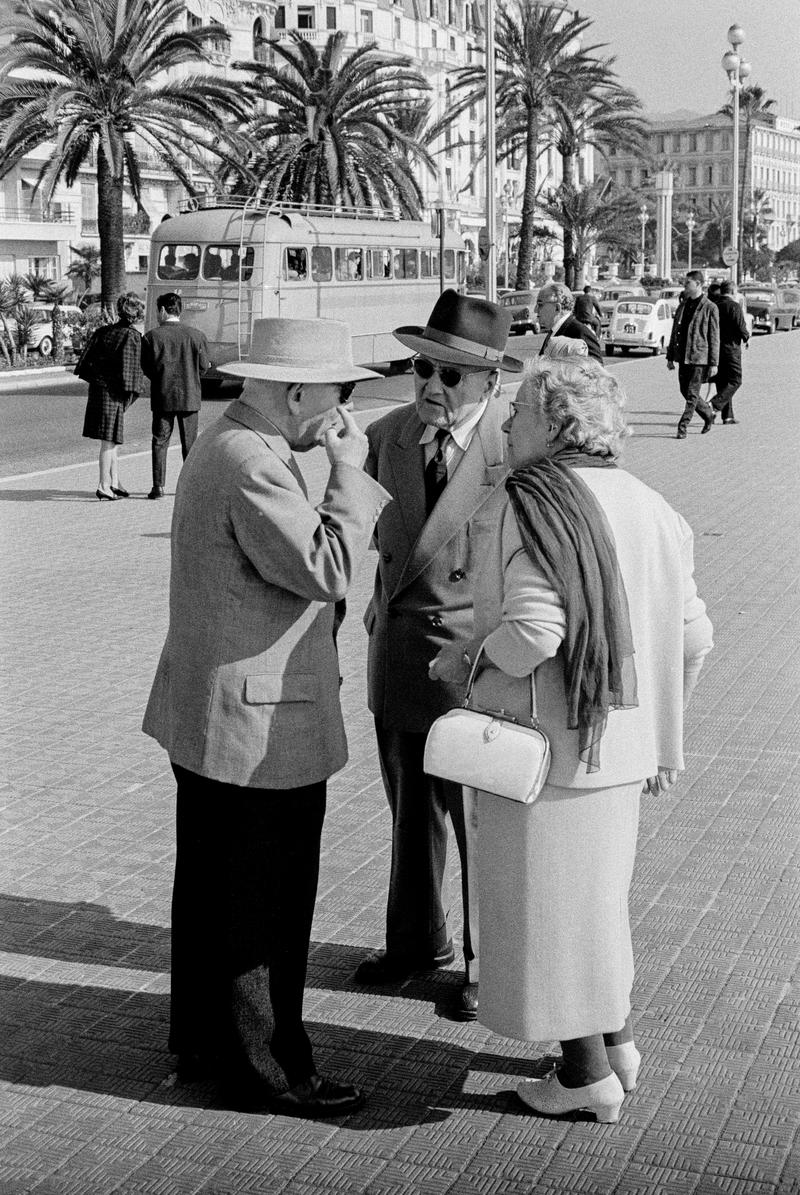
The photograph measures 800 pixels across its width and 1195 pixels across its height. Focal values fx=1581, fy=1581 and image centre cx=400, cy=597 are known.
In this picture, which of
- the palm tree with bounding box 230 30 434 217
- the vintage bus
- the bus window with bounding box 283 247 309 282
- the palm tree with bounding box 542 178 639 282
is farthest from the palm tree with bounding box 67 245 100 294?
the bus window with bounding box 283 247 309 282

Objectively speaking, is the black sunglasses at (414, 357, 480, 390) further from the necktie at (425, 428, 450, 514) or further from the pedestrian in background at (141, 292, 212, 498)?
the pedestrian in background at (141, 292, 212, 498)

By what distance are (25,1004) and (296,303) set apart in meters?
23.9

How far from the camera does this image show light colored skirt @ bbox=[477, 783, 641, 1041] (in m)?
3.34

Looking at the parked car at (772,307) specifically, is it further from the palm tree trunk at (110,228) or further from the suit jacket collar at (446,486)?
the suit jacket collar at (446,486)

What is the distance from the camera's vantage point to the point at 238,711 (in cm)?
338

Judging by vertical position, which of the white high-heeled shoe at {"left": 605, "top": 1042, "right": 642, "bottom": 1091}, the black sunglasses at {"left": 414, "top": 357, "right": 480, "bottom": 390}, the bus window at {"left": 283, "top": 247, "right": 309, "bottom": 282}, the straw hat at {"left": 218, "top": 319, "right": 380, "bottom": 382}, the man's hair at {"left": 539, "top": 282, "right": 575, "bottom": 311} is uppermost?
the bus window at {"left": 283, "top": 247, "right": 309, "bottom": 282}

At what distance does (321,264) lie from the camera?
28.1 metres

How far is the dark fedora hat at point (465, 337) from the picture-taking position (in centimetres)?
400

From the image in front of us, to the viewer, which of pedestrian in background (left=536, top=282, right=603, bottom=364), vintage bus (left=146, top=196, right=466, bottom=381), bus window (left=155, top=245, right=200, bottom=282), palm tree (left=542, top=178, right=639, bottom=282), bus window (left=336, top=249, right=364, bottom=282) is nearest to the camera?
pedestrian in background (left=536, top=282, right=603, bottom=364)

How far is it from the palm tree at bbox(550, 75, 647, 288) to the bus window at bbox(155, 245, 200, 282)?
22.7 meters

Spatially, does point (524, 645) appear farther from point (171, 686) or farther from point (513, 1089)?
point (513, 1089)

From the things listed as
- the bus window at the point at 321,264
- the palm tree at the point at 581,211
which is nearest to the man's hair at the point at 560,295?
the bus window at the point at 321,264

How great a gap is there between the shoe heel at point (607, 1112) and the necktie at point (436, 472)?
1.54 metres

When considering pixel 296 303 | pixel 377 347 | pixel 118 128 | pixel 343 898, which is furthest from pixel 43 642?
pixel 118 128
